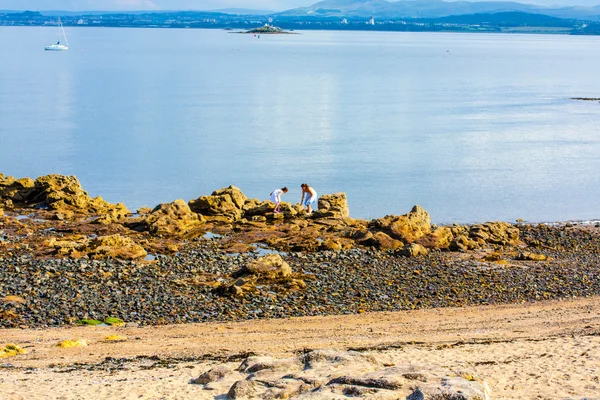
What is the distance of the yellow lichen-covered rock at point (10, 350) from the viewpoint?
12500 mm

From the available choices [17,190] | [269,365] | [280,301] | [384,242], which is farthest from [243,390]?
[17,190]

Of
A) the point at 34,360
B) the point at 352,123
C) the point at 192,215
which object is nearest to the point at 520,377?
the point at 34,360

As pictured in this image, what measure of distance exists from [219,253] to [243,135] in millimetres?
25119

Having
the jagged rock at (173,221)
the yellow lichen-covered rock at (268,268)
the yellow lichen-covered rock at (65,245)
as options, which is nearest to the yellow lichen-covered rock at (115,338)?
the yellow lichen-covered rock at (268,268)

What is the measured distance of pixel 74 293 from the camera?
53.6ft

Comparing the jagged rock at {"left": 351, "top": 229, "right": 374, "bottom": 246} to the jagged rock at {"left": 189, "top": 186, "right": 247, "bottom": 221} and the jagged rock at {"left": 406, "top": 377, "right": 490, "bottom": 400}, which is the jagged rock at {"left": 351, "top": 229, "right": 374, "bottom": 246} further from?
the jagged rock at {"left": 406, "top": 377, "right": 490, "bottom": 400}

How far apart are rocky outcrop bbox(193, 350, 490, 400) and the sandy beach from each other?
428 millimetres

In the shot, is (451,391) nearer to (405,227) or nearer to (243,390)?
(243,390)

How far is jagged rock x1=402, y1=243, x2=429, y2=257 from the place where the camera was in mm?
20234

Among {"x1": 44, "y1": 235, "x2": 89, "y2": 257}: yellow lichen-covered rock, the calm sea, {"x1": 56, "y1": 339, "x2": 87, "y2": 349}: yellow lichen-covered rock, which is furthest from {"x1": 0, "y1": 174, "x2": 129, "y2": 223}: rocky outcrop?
{"x1": 56, "y1": 339, "x2": 87, "y2": 349}: yellow lichen-covered rock

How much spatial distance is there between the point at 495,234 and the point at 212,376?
43.3ft

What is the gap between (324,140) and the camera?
43.2 meters

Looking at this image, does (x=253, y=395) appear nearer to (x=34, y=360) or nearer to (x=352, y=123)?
(x=34, y=360)

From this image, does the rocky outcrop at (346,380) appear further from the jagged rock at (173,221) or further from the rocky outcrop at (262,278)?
the jagged rock at (173,221)
